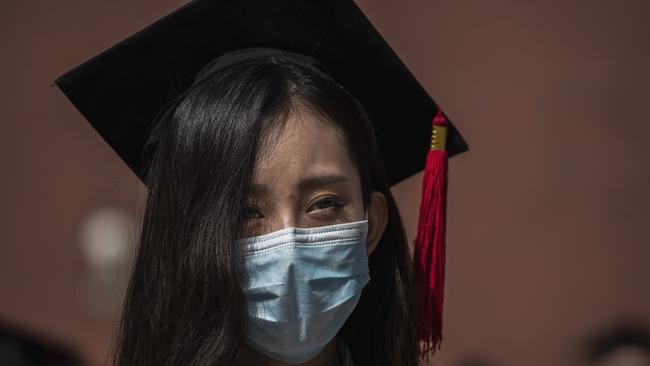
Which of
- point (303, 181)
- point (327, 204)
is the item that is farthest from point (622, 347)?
point (303, 181)

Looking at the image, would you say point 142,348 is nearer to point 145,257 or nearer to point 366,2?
point 145,257

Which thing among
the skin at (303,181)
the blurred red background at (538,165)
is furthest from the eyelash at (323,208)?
the blurred red background at (538,165)

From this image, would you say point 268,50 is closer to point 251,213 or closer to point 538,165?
point 251,213

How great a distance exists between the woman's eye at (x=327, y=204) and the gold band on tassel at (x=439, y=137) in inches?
15.3

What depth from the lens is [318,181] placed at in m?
2.39

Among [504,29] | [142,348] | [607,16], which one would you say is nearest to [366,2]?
[504,29]

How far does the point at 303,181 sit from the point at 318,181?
40mm

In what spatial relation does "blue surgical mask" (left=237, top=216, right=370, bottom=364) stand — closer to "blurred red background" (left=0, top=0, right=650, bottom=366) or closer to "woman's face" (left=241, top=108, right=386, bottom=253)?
"woman's face" (left=241, top=108, right=386, bottom=253)

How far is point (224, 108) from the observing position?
2.39m

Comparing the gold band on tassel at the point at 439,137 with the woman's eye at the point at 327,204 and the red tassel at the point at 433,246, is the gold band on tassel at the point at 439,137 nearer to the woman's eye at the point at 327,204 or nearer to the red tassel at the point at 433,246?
the red tassel at the point at 433,246

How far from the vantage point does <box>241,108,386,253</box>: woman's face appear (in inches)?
92.7

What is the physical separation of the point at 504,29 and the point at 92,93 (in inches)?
139

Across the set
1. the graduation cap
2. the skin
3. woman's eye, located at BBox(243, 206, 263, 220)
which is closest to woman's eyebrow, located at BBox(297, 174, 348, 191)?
the skin

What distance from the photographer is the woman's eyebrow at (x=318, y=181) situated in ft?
7.77
